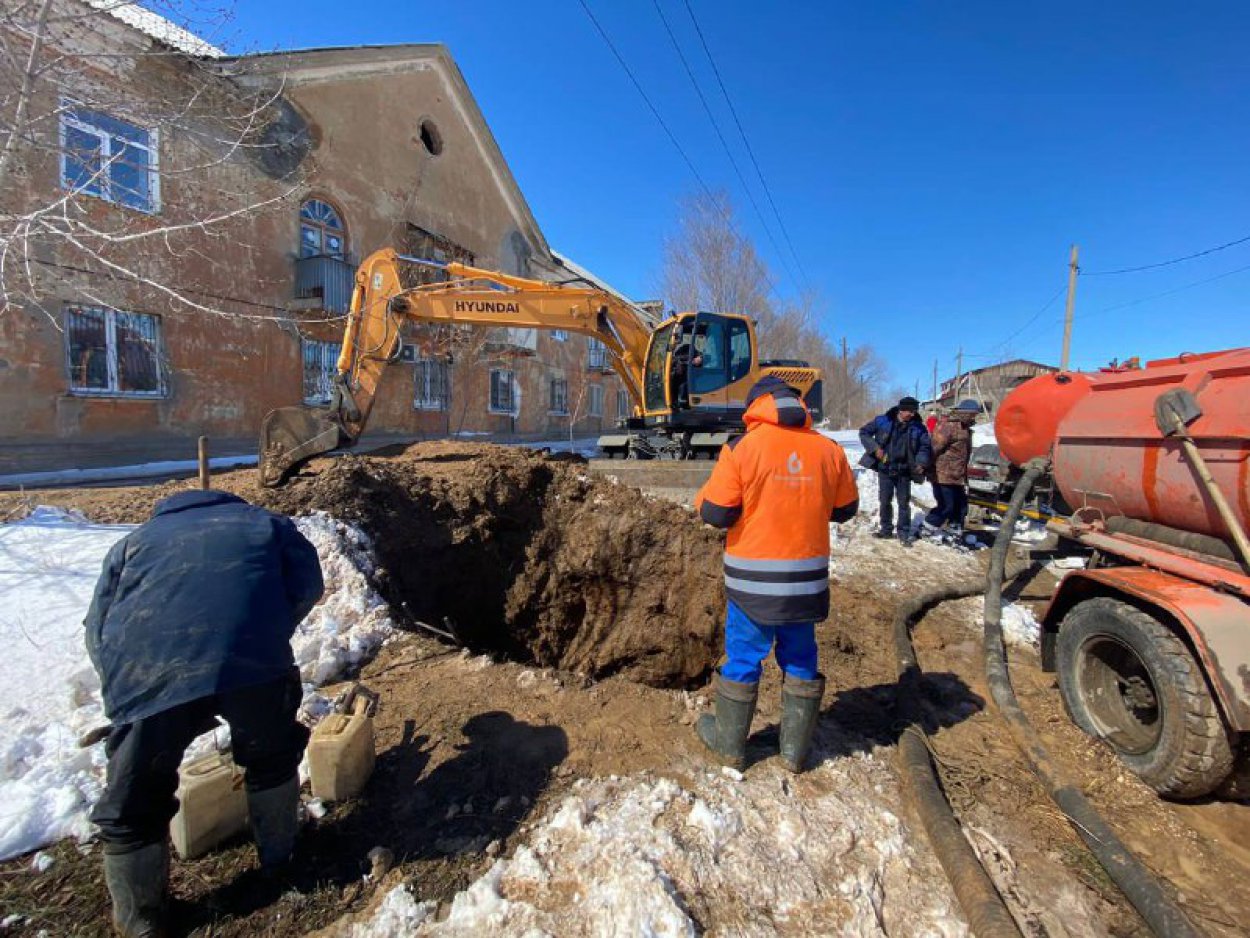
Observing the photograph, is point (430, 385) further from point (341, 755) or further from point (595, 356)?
point (341, 755)

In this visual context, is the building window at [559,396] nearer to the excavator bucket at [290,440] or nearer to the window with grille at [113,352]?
the window with grille at [113,352]

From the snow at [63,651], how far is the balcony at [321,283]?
8898 millimetres

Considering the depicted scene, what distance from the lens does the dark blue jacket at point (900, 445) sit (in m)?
7.26

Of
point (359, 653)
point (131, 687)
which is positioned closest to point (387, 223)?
point (359, 653)

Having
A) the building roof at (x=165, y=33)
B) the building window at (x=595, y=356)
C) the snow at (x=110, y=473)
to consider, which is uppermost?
the building roof at (x=165, y=33)

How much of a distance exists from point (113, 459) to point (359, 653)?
9.76 meters

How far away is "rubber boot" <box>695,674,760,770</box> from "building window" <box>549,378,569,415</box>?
2010 centimetres

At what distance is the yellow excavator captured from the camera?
653 cm

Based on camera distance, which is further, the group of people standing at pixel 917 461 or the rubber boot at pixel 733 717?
the group of people standing at pixel 917 461

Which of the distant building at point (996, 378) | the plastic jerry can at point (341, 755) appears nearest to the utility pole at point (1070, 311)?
the distant building at point (996, 378)

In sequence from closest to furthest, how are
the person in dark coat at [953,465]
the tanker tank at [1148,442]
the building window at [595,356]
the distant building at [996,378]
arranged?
the tanker tank at [1148,442] < the person in dark coat at [953,465] < the building window at [595,356] < the distant building at [996,378]

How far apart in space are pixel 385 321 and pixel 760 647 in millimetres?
6166

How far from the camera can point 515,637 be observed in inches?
Answer: 275

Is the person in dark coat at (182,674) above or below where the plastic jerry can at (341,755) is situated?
above
